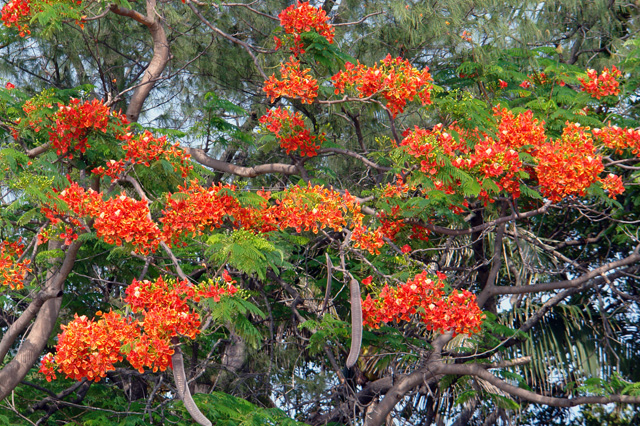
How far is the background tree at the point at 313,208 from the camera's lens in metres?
5.39

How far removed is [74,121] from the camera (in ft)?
19.9

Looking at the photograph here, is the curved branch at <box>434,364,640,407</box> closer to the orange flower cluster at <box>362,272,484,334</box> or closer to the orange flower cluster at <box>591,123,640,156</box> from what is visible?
the orange flower cluster at <box>362,272,484,334</box>

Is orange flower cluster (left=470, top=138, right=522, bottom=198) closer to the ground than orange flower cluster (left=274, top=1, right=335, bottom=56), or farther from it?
closer to the ground

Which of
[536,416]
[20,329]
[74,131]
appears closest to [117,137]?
[74,131]

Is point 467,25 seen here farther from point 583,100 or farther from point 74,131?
point 74,131

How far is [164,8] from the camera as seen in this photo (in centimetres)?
813

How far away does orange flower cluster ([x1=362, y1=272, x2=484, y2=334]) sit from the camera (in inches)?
218

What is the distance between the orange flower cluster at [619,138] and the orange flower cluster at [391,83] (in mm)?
1641

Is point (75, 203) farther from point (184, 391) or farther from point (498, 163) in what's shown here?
point (498, 163)

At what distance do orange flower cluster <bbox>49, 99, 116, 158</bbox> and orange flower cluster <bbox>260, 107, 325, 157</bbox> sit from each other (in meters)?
1.66

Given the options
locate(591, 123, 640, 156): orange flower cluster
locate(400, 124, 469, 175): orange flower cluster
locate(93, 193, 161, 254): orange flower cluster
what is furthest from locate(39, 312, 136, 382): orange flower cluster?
locate(591, 123, 640, 156): orange flower cluster

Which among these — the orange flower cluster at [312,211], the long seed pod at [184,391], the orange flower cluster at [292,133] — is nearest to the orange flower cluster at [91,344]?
the long seed pod at [184,391]

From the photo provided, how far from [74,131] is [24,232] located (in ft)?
7.38

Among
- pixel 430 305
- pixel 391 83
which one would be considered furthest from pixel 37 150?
pixel 430 305
